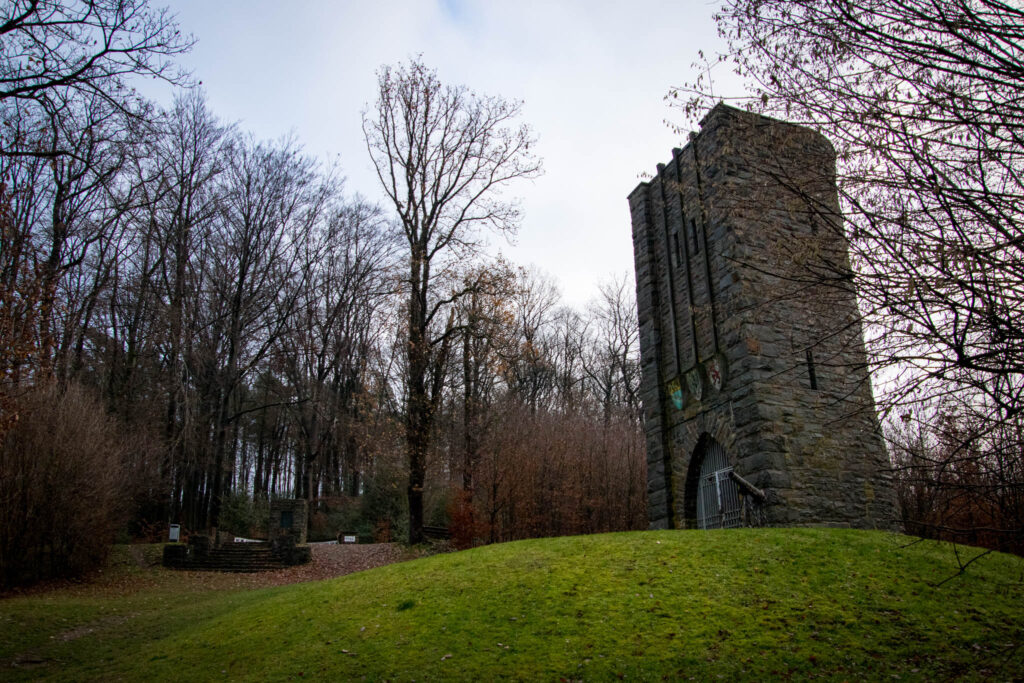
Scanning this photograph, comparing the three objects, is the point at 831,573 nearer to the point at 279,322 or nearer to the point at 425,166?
the point at 425,166

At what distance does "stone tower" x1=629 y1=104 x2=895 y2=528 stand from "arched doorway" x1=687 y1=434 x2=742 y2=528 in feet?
0.11

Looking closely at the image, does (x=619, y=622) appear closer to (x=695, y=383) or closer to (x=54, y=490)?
(x=695, y=383)

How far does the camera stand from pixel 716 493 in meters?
14.0

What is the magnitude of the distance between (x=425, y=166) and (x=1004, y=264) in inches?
688

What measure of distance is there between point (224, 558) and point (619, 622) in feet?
53.9

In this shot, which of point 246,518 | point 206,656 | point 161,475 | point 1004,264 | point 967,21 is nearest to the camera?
point 1004,264

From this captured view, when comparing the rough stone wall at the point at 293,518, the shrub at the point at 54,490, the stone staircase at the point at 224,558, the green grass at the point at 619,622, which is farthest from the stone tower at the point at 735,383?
the shrub at the point at 54,490

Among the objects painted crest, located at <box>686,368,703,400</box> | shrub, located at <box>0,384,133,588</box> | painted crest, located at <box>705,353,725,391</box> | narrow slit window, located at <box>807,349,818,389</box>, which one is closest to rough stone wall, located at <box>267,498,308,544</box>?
shrub, located at <box>0,384,133,588</box>

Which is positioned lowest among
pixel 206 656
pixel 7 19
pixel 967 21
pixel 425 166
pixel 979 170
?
pixel 206 656

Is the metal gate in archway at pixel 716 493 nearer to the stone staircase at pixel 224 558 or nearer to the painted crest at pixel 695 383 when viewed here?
the painted crest at pixel 695 383

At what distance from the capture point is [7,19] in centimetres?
689

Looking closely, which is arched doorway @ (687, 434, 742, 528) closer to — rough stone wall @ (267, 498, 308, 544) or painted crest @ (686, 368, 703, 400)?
painted crest @ (686, 368, 703, 400)

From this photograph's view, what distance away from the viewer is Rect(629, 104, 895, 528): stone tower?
12305mm

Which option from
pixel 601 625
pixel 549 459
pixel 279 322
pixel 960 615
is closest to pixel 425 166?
pixel 549 459
